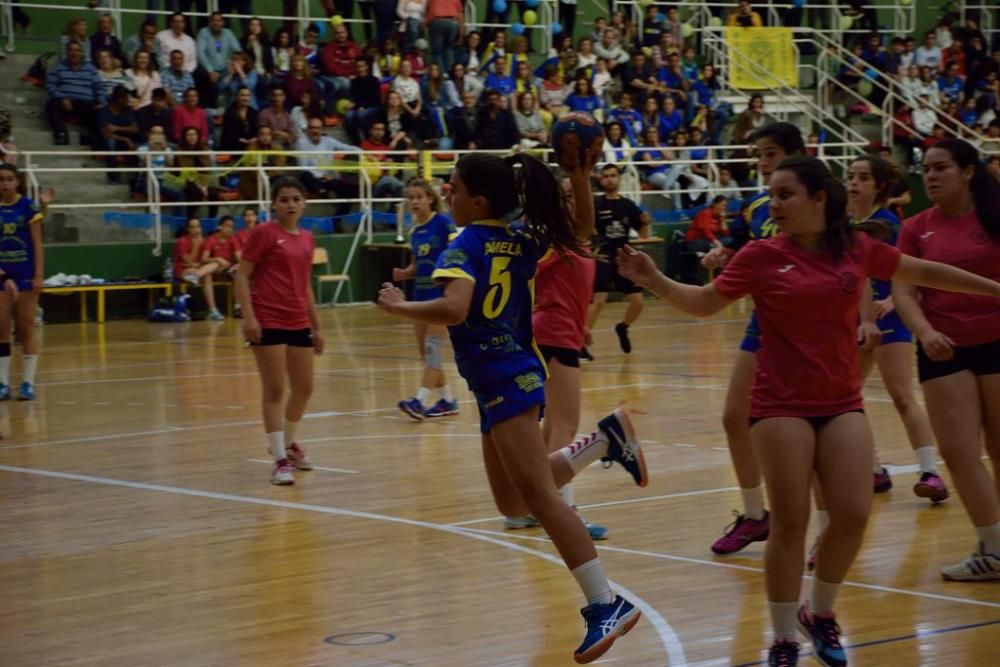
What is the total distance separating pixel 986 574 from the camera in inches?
289

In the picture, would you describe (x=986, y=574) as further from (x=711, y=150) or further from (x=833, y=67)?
(x=833, y=67)

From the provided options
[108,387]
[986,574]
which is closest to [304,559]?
[986,574]

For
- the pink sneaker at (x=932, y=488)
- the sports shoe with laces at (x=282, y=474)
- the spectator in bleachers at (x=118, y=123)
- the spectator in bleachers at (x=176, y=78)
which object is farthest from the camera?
the spectator in bleachers at (x=176, y=78)

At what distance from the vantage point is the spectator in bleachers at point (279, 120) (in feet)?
84.7

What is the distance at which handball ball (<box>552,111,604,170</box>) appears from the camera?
21.3 feet

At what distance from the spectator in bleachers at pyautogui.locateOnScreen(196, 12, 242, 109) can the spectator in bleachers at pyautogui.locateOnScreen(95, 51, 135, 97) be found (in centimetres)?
150

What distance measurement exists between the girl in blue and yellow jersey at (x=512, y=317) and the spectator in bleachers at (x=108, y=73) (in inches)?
779

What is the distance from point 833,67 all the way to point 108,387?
2371 centimetres

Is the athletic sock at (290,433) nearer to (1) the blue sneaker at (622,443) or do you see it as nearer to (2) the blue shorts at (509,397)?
(1) the blue sneaker at (622,443)

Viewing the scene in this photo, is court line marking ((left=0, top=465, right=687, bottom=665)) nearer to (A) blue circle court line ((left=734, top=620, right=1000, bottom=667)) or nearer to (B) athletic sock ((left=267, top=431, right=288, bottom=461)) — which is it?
(A) blue circle court line ((left=734, top=620, right=1000, bottom=667))

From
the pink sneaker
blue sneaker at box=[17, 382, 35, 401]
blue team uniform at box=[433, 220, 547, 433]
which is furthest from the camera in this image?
blue sneaker at box=[17, 382, 35, 401]

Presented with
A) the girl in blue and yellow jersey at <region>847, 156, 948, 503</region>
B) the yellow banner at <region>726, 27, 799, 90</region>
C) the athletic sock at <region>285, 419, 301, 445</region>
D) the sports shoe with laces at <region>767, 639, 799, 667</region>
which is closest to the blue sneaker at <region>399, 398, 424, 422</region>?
the athletic sock at <region>285, 419, 301, 445</region>

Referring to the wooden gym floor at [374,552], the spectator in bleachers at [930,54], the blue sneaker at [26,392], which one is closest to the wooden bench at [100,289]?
the blue sneaker at [26,392]

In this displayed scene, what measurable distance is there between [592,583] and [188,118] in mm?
20275
